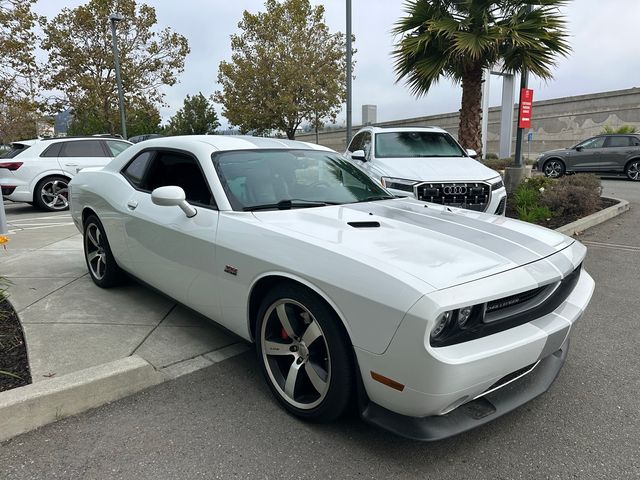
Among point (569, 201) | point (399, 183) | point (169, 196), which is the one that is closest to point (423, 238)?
point (169, 196)

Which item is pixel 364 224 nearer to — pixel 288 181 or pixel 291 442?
pixel 288 181

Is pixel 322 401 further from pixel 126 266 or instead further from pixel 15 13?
pixel 15 13

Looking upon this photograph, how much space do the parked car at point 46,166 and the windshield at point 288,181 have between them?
882 centimetres

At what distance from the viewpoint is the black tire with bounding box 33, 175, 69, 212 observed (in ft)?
34.8

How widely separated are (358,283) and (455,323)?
46cm

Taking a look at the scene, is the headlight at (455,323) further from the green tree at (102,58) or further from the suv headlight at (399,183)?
the green tree at (102,58)

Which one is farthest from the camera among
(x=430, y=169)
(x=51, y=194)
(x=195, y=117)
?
(x=195, y=117)

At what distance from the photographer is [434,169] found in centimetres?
697

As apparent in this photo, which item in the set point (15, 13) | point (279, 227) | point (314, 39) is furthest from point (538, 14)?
point (314, 39)

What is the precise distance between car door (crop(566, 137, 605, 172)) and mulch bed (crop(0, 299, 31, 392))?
17.1m

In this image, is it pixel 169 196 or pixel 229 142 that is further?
pixel 229 142

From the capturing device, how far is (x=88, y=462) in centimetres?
236

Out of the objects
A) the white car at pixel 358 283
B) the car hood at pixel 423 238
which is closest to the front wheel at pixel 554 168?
the white car at pixel 358 283

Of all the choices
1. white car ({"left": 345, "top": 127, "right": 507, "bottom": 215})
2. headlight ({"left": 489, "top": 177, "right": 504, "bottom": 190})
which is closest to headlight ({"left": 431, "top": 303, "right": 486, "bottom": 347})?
white car ({"left": 345, "top": 127, "right": 507, "bottom": 215})
